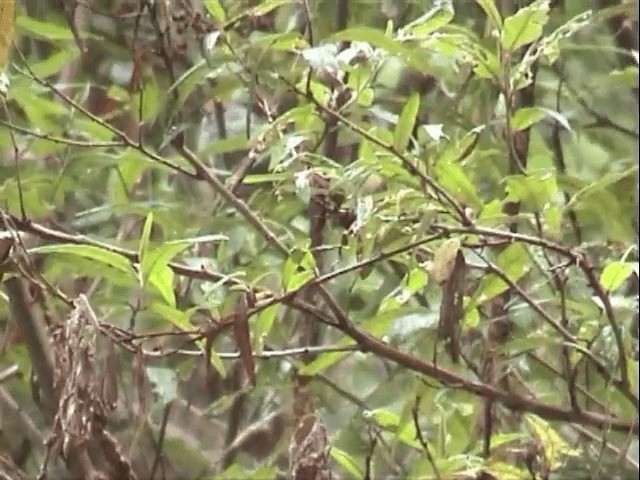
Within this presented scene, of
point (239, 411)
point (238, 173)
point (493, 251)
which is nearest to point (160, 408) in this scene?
point (239, 411)

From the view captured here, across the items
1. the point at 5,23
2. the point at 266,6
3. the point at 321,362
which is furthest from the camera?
the point at 321,362

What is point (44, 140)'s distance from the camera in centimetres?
87

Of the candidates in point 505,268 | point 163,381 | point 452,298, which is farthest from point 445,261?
point 163,381

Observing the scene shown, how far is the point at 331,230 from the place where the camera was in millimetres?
891

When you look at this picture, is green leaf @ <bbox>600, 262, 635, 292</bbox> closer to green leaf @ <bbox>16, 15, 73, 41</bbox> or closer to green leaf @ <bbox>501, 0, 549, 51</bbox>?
green leaf @ <bbox>501, 0, 549, 51</bbox>

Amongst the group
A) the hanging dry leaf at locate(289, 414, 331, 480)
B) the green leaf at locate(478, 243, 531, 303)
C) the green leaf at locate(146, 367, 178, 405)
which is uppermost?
the green leaf at locate(478, 243, 531, 303)

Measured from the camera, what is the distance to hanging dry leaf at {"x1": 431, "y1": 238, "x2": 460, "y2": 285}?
0.69 metres

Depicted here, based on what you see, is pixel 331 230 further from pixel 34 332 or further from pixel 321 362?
pixel 34 332

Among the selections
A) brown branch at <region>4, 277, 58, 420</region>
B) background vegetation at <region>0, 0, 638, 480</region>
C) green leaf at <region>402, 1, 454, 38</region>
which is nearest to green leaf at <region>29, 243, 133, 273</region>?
background vegetation at <region>0, 0, 638, 480</region>

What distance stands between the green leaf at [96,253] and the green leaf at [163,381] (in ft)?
0.38

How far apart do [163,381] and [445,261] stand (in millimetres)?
239

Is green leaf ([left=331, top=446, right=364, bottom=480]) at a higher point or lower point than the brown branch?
lower

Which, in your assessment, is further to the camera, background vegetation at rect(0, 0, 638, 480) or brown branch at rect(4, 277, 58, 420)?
brown branch at rect(4, 277, 58, 420)

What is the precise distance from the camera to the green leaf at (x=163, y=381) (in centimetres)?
82
